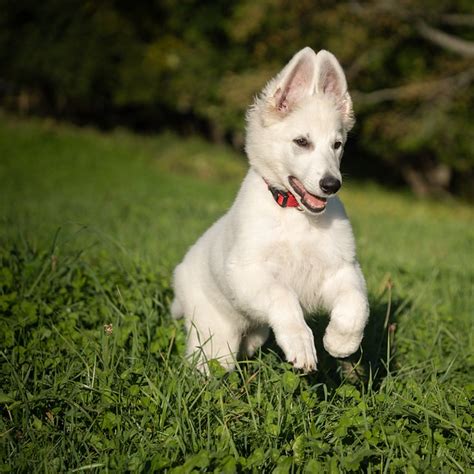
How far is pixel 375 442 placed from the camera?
10.6ft

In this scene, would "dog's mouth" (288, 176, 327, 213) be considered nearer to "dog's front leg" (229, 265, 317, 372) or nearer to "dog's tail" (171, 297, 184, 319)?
"dog's front leg" (229, 265, 317, 372)

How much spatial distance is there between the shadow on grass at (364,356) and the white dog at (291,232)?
0.41 m

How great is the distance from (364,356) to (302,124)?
5.56 ft

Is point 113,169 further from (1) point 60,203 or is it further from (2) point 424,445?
(2) point 424,445

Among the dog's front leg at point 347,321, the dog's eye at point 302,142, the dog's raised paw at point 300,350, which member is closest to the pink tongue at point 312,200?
the dog's eye at point 302,142

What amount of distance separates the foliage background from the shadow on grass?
14.3 metres

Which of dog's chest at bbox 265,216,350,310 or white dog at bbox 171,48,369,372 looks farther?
dog's chest at bbox 265,216,350,310

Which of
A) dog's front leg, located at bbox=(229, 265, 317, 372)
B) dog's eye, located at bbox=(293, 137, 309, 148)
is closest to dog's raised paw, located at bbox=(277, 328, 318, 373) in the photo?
dog's front leg, located at bbox=(229, 265, 317, 372)

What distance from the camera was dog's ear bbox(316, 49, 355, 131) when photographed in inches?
165

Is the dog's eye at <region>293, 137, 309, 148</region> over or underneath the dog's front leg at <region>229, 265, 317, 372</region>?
over

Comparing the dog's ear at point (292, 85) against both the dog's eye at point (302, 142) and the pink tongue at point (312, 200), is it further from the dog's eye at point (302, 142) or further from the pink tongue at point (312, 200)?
the pink tongue at point (312, 200)

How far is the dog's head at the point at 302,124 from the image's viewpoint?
3.93 meters

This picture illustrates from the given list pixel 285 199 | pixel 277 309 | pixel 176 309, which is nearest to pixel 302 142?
pixel 285 199

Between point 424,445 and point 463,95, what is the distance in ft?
59.9
